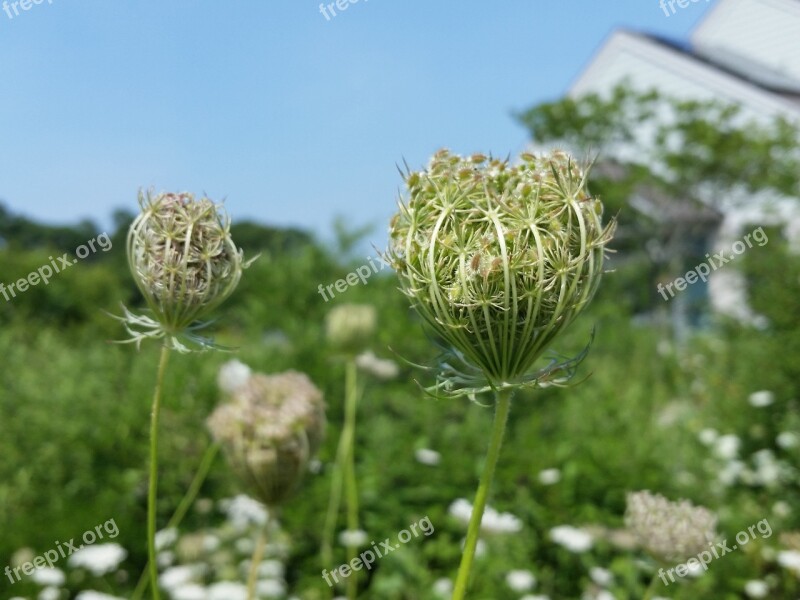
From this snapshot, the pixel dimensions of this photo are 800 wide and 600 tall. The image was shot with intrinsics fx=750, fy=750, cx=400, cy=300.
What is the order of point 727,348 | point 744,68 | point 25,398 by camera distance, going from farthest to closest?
point 744,68 → point 727,348 → point 25,398

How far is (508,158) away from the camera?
1.43 meters

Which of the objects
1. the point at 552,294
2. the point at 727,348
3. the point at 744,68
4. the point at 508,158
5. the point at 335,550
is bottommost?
the point at 744,68

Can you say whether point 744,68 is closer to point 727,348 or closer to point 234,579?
point 727,348

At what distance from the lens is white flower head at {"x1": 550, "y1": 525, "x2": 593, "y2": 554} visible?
→ 481 cm

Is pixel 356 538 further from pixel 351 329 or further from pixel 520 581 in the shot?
pixel 351 329

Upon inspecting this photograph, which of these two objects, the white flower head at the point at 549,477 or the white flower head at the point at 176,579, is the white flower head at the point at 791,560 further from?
the white flower head at the point at 176,579

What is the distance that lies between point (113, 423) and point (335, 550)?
7.89 feet

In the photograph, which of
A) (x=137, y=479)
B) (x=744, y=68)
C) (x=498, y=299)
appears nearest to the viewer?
(x=498, y=299)

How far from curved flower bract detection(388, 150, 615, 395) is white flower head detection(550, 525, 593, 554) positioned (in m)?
3.77

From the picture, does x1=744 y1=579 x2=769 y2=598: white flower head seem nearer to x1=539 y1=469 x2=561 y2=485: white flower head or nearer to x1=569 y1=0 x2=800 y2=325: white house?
x1=539 y1=469 x2=561 y2=485: white flower head

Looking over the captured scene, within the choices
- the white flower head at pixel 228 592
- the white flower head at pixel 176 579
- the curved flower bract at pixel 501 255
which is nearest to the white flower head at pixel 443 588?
the white flower head at pixel 228 592

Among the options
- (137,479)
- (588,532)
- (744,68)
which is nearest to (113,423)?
(137,479)

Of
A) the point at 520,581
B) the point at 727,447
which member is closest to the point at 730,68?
the point at 727,447

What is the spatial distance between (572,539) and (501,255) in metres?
3.99
